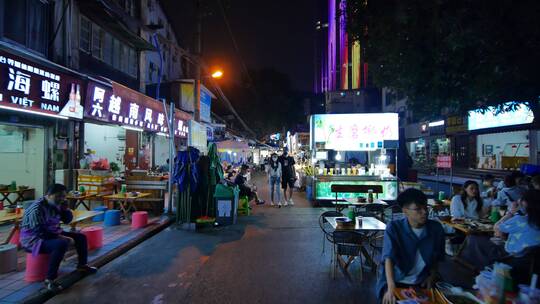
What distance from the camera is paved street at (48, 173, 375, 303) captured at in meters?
4.84

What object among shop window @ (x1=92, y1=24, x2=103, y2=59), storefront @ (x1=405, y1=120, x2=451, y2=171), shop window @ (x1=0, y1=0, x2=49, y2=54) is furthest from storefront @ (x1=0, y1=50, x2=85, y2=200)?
storefront @ (x1=405, y1=120, x2=451, y2=171)

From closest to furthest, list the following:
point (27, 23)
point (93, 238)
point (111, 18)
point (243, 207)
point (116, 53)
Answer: point (93, 238) → point (27, 23) → point (243, 207) → point (111, 18) → point (116, 53)

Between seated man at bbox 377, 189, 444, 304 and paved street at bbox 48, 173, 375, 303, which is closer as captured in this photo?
seated man at bbox 377, 189, 444, 304

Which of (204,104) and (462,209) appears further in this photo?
(204,104)

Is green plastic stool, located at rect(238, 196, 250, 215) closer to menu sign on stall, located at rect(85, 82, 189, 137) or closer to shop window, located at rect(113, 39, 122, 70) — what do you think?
menu sign on stall, located at rect(85, 82, 189, 137)

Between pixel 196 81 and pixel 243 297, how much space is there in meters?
9.37

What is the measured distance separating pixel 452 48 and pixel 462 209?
3098 mm

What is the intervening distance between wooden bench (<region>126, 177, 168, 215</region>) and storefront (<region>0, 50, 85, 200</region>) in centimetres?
189

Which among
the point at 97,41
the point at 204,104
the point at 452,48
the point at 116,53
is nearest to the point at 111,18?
the point at 97,41

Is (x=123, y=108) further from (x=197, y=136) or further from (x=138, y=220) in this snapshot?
(x=138, y=220)

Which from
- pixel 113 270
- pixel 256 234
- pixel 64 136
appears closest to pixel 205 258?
pixel 113 270

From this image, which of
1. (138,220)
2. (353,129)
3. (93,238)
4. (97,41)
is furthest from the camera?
(353,129)

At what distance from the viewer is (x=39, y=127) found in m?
9.60

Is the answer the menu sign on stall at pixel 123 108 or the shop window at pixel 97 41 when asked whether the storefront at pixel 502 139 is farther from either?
the shop window at pixel 97 41
